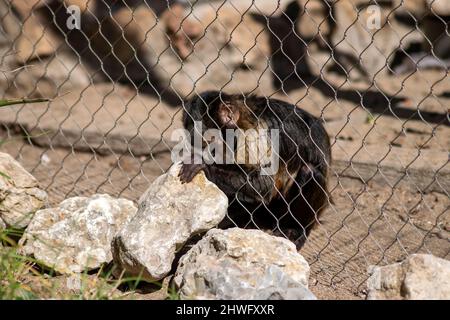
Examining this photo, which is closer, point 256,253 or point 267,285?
point 267,285

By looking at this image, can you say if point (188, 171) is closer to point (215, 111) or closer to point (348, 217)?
point (215, 111)

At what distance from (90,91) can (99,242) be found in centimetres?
342

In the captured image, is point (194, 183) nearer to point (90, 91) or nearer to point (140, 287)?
point (140, 287)

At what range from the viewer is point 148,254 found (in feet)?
11.2

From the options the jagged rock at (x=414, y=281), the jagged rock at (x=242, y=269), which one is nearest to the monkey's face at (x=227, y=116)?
the jagged rock at (x=242, y=269)

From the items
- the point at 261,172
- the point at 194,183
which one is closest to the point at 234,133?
the point at 261,172

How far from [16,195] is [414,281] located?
2.24 meters

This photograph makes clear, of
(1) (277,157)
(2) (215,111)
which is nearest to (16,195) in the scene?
(2) (215,111)

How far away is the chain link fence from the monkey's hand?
0.42 meters

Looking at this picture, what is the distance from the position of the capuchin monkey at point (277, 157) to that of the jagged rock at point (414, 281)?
1.07 m

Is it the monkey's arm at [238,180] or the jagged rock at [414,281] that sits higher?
the monkey's arm at [238,180]

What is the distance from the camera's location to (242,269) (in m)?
3.12

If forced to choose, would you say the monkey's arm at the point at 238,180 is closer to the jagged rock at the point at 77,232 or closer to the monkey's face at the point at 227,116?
the monkey's face at the point at 227,116

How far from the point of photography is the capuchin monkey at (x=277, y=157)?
165 inches
